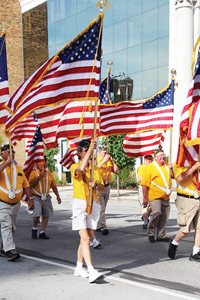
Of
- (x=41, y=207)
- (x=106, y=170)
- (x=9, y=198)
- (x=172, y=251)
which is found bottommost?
(x=172, y=251)

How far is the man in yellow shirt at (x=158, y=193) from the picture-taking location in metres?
8.20

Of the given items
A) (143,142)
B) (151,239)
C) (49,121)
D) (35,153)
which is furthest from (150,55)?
(151,239)

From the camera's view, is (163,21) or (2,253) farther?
(163,21)

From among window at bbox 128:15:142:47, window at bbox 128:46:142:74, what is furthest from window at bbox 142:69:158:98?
window at bbox 128:15:142:47

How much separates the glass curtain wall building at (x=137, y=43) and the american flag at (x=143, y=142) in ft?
48.5

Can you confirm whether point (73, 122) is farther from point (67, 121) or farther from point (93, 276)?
point (93, 276)

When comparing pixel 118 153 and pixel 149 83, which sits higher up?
pixel 149 83

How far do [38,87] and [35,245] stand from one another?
3.19m

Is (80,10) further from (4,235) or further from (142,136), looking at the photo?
(4,235)

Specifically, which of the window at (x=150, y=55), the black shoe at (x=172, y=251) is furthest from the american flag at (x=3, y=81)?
the window at (x=150, y=55)

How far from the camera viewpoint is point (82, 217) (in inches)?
224

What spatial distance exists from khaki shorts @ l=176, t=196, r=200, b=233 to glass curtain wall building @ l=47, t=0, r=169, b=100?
18702 millimetres

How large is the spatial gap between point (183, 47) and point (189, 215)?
17.1 metres

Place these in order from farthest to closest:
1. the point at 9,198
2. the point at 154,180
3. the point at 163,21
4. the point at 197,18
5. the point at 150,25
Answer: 1. the point at 150,25
2. the point at 163,21
3. the point at 197,18
4. the point at 154,180
5. the point at 9,198
